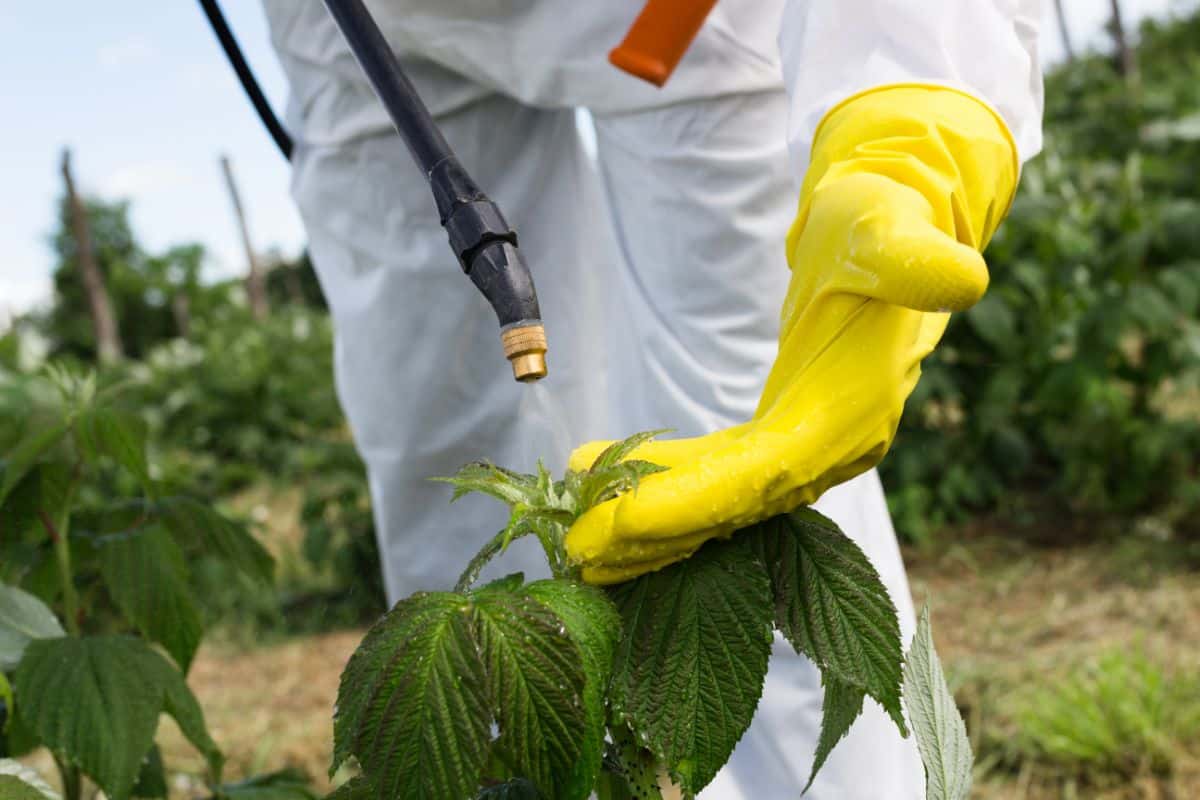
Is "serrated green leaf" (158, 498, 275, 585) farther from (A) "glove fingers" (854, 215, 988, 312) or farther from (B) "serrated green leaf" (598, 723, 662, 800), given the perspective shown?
(A) "glove fingers" (854, 215, 988, 312)

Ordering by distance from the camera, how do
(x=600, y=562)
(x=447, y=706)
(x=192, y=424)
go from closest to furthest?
(x=447, y=706) → (x=600, y=562) → (x=192, y=424)

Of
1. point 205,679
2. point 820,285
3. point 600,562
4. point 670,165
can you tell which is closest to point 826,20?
point 820,285

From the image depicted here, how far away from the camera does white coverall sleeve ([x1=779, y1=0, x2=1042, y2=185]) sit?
2.66ft

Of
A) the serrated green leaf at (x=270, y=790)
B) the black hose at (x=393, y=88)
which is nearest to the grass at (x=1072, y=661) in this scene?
the serrated green leaf at (x=270, y=790)

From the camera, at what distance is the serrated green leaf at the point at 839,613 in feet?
1.98

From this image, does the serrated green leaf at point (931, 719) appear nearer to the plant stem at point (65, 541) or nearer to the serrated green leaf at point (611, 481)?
the serrated green leaf at point (611, 481)

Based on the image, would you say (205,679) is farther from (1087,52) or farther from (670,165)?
(1087,52)

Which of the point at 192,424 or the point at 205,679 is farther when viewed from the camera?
the point at 192,424

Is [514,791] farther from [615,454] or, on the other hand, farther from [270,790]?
[270,790]

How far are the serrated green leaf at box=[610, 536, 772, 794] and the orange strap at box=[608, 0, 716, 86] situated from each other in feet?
1.62

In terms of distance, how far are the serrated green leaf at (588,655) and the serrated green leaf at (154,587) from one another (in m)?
0.58

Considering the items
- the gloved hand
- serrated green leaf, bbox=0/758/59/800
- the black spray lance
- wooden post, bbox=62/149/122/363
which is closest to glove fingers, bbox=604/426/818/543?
the gloved hand

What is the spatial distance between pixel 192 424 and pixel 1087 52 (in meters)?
8.66

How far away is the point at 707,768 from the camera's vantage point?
1.91ft
